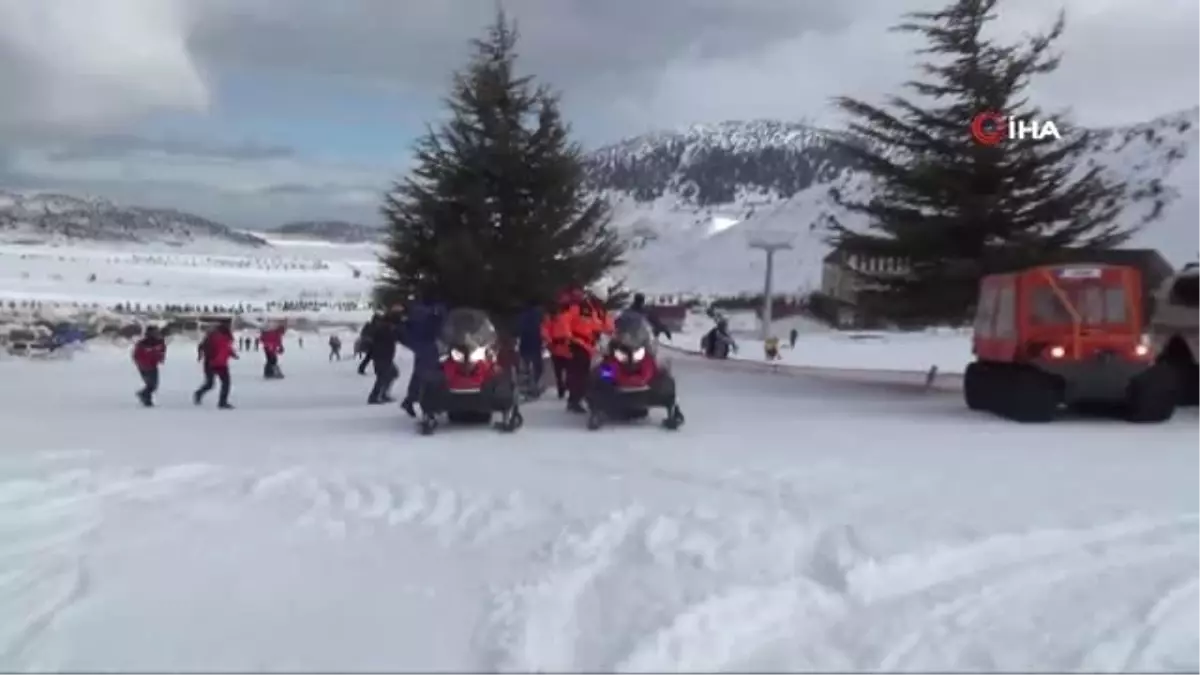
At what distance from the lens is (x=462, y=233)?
23734 mm

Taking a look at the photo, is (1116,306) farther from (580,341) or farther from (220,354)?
(220,354)

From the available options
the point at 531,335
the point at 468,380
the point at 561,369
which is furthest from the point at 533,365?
the point at 468,380

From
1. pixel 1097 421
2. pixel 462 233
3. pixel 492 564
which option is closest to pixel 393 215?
pixel 462 233

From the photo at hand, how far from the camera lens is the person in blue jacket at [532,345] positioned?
18266 mm

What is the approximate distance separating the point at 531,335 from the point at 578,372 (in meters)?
2.33

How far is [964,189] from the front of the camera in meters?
21.8

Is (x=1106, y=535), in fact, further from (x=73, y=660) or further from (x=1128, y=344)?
(x=1128, y=344)

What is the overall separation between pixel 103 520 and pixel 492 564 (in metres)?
3.13

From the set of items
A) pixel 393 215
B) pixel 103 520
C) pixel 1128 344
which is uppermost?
pixel 393 215

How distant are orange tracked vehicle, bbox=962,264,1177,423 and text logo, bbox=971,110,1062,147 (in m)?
6.48

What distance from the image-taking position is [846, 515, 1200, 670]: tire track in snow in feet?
19.5

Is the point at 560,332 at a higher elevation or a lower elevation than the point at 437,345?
higher

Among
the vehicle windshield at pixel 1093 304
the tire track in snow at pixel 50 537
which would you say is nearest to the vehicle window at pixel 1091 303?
the vehicle windshield at pixel 1093 304

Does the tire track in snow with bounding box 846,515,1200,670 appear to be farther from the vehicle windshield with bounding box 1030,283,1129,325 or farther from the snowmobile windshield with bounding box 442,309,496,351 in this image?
the snowmobile windshield with bounding box 442,309,496,351
